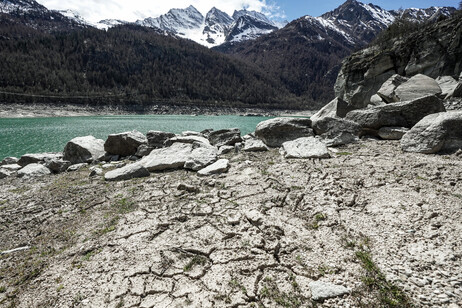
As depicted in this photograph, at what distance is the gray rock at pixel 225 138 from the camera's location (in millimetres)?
8922

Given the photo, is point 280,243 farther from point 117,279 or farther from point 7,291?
point 7,291

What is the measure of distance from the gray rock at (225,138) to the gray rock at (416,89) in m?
7.26

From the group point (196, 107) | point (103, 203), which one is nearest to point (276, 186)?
point (103, 203)

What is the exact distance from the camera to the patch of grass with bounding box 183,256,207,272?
8.70 feet

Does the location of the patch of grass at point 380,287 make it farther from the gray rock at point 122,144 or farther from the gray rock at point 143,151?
the gray rock at point 122,144

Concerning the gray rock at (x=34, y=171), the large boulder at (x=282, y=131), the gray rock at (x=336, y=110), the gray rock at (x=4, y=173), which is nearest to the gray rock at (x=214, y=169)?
the large boulder at (x=282, y=131)

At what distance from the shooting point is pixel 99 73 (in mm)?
121375

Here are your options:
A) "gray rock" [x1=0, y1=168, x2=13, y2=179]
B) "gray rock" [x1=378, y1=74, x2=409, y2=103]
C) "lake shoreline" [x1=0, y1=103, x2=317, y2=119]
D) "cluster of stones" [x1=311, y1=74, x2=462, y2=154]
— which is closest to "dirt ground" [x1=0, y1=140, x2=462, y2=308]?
"cluster of stones" [x1=311, y1=74, x2=462, y2=154]

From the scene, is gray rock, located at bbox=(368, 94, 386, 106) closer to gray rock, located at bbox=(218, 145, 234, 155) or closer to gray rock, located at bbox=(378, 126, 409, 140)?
gray rock, located at bbox=(378, 126, 409, 140)

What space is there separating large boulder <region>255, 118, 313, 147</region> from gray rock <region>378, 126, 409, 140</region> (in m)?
2.20

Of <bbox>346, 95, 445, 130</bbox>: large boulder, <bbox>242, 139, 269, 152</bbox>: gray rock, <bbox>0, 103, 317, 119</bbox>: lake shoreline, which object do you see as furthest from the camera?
<bbox>0, 103, 317, 119</bbox>: lake shoreline

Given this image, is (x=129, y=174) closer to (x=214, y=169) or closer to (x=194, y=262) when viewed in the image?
(x=214, y=169)

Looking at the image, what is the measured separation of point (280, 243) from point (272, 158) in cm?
378

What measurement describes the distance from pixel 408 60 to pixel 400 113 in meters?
30.1
